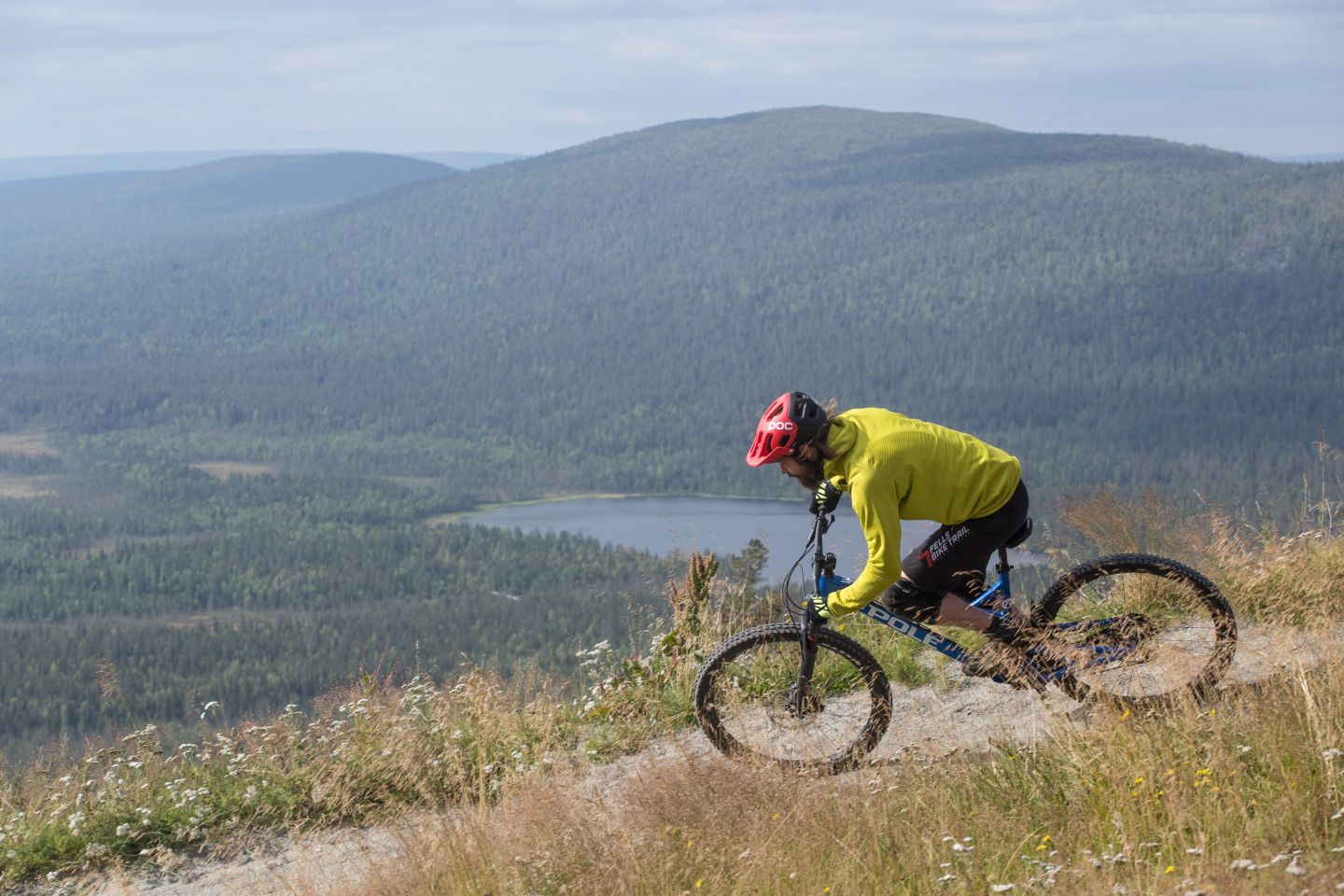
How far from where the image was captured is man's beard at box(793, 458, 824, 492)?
17.1 ft

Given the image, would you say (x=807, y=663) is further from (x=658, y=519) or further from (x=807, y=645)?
(x=658, y=519)

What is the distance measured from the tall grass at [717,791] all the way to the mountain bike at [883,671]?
0.96ft

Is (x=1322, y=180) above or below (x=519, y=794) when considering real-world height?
above

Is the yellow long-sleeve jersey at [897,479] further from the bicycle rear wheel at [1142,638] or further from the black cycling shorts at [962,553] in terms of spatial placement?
the bicycle rear wheel at [1142,638]

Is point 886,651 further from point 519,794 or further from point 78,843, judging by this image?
point 78,843

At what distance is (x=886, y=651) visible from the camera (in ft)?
22.7

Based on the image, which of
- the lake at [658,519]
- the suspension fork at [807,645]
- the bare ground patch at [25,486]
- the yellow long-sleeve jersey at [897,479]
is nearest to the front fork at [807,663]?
the suspension fork at [807,645]

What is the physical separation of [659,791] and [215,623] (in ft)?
306

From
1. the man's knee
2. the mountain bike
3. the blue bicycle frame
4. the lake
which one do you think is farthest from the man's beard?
the lake

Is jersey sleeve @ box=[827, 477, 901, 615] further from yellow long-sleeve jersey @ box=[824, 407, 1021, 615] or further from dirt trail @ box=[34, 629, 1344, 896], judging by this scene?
dirt trail @ box=[34, 629, 1344, 896]

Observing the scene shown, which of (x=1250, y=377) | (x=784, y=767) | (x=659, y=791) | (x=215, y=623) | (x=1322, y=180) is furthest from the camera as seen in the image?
(x=1322, y=180)

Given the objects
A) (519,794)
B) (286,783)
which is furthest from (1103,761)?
(286,783)

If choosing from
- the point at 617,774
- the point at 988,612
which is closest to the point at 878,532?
the point at 988,612

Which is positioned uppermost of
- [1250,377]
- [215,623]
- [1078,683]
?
[1078,683]
